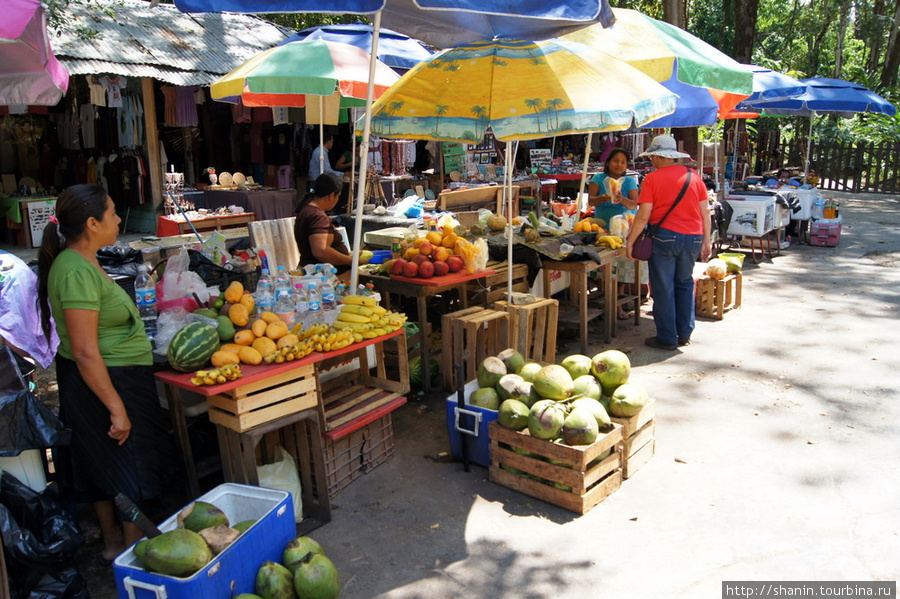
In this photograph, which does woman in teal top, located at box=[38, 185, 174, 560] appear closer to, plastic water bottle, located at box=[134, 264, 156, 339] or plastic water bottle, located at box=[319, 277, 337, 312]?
plastic water bottle, located at box=[134, 264, 156, 339]

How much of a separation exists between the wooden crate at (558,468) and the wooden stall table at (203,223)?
6.61m

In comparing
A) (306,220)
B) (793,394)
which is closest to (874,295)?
(793,394)

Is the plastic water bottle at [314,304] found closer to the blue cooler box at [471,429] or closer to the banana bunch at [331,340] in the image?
the banana bunch at [331,340]

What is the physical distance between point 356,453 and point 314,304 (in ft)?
3.40

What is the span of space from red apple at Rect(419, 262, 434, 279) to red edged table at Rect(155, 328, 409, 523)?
4.06 feet

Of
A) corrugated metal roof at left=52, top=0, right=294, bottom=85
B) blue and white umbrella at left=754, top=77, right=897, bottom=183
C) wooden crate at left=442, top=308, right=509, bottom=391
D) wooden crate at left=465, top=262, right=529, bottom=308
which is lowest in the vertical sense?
wooden crate at left=442, top=308, right=509, bottom=391

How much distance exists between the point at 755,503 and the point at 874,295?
606cm

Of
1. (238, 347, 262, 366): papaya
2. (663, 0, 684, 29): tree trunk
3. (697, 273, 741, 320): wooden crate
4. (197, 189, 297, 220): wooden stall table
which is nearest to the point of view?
(238, 347, 262, 366): papaya

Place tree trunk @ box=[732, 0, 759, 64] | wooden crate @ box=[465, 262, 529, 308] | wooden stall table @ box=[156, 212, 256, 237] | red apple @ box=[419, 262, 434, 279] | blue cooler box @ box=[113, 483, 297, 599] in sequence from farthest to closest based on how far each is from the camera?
tree trunk @ box=[732, 0, 759, 64]
wooden stall table @ box=[156, 212, 256, 237]
wooden crate @ box=[465, 262, 529, 308]
red apple @ box=[419, 262, 434, 279]
blue cooler box @ box=[113, 483, 297, 599]

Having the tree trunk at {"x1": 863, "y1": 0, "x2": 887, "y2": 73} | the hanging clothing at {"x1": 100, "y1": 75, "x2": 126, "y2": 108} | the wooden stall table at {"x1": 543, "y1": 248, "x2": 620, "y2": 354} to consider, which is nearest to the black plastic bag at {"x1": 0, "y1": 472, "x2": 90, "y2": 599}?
the wooden stall table at {"x1": 543, "y1": 248, "x2": 620, "y2": 354}

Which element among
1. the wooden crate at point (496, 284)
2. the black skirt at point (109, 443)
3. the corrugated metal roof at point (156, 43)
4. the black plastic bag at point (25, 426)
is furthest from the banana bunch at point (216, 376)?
the corrugated metal roof at point (156, 43)

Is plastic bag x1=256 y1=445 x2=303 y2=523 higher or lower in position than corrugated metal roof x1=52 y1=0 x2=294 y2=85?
lower

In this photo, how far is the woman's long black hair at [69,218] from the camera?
10.6 feet

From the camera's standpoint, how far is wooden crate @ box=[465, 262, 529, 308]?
6.53 meters
